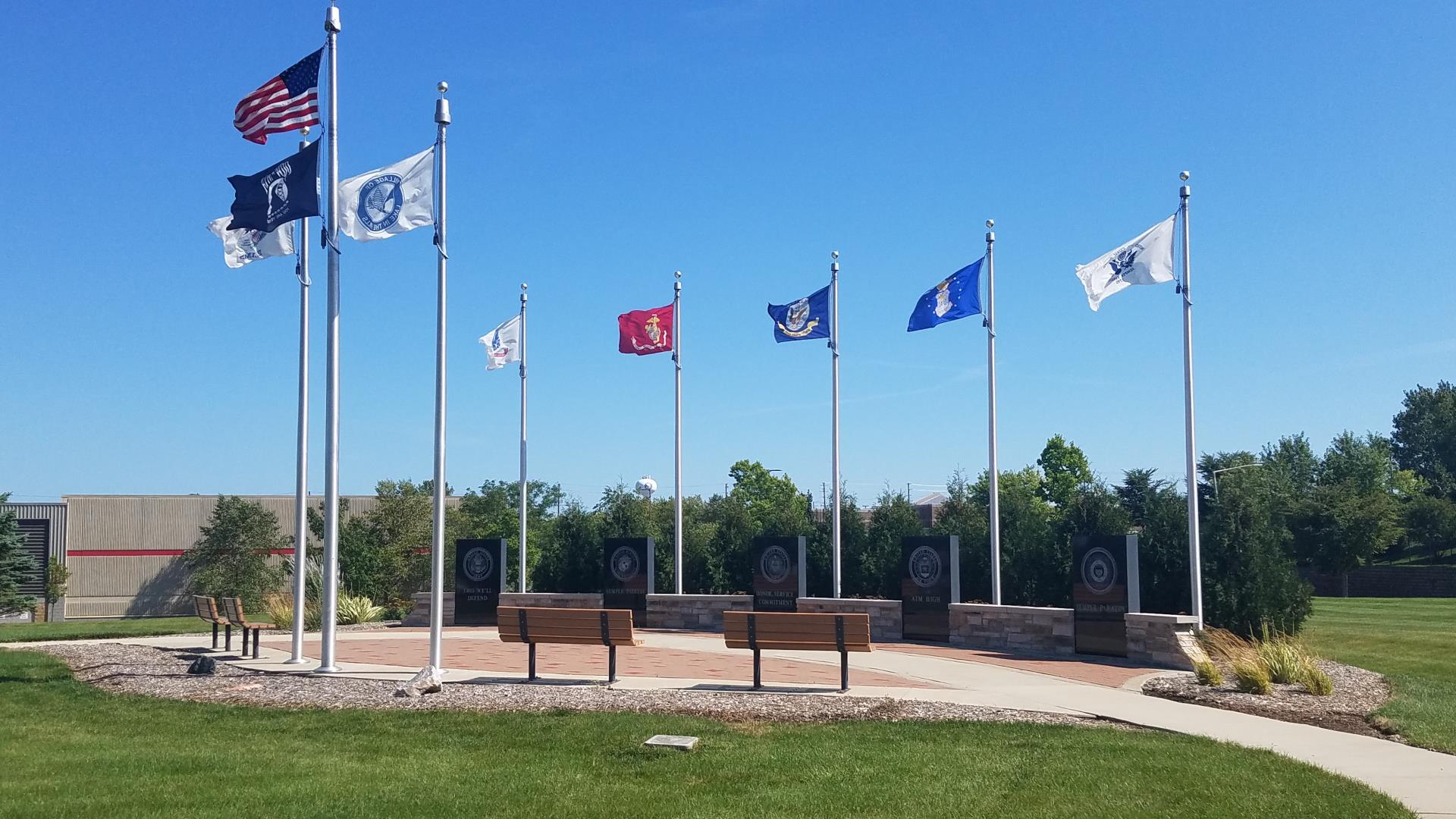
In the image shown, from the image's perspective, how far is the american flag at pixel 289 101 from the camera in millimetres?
16141

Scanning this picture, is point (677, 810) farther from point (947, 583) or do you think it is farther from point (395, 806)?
point (947, 583)

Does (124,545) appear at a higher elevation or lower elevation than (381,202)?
lower

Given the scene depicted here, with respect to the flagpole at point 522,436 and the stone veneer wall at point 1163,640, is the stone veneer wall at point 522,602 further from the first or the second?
the stone veneer wall at point 1163,640

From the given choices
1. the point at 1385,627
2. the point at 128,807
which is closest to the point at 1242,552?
the point at 1385,627

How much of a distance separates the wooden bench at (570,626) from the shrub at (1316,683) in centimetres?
822

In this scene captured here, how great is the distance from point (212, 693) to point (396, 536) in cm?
2667

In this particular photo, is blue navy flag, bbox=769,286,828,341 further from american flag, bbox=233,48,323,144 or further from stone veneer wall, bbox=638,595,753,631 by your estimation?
american flag, bbox=233,48,323,144

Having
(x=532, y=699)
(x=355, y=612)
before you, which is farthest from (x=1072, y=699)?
(x=355, y=612)

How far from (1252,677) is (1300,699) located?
1.87 ft

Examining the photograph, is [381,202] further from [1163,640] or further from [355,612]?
[355,612]

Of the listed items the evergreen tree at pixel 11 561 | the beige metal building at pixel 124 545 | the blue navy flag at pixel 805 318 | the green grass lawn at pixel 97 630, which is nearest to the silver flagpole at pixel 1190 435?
the blue navy flag at pixel 805 318

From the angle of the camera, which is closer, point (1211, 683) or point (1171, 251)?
point (1211, 683)

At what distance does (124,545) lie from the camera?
50000mm

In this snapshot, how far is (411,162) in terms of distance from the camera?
618 inches
